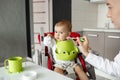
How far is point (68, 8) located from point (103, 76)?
1562 millimetres

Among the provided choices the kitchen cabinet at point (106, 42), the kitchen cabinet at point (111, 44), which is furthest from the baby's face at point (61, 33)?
the kitchen cabinet at point (111, 44)

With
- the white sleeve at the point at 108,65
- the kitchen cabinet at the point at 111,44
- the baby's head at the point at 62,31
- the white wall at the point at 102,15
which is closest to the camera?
the white sleeve at the point at 108,65

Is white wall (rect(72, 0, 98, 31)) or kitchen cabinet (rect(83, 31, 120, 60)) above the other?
white wall (rect(72, 0, 98, 31))

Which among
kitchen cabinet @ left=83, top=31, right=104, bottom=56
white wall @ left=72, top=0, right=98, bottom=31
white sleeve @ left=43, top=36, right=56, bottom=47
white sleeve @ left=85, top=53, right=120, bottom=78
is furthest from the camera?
white wall @ left=72, top=0, right=98, bottom=31

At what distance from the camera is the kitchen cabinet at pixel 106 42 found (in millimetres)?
3105

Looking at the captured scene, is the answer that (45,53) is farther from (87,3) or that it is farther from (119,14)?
(87,3)

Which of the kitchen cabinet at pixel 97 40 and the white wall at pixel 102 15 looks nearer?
the kitchen cabinet at pixel 97 40

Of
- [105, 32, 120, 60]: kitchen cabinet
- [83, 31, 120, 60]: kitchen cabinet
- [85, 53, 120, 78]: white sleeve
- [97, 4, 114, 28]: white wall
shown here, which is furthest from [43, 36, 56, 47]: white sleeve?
[97, 4, 114, 28]: white wall

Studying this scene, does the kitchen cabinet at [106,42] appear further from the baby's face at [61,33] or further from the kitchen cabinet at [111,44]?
the baby's face at [61,33]

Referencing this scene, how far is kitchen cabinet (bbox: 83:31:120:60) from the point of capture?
3.11 metres

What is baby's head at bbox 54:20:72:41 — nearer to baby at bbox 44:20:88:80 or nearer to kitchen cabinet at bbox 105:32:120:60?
baby at bbox 44:20:88:80

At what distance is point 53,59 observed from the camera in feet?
6.33

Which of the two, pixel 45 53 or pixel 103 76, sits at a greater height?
pixel 45 53

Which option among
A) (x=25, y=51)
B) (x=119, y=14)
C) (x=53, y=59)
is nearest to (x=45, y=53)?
(x=53, y=59)
